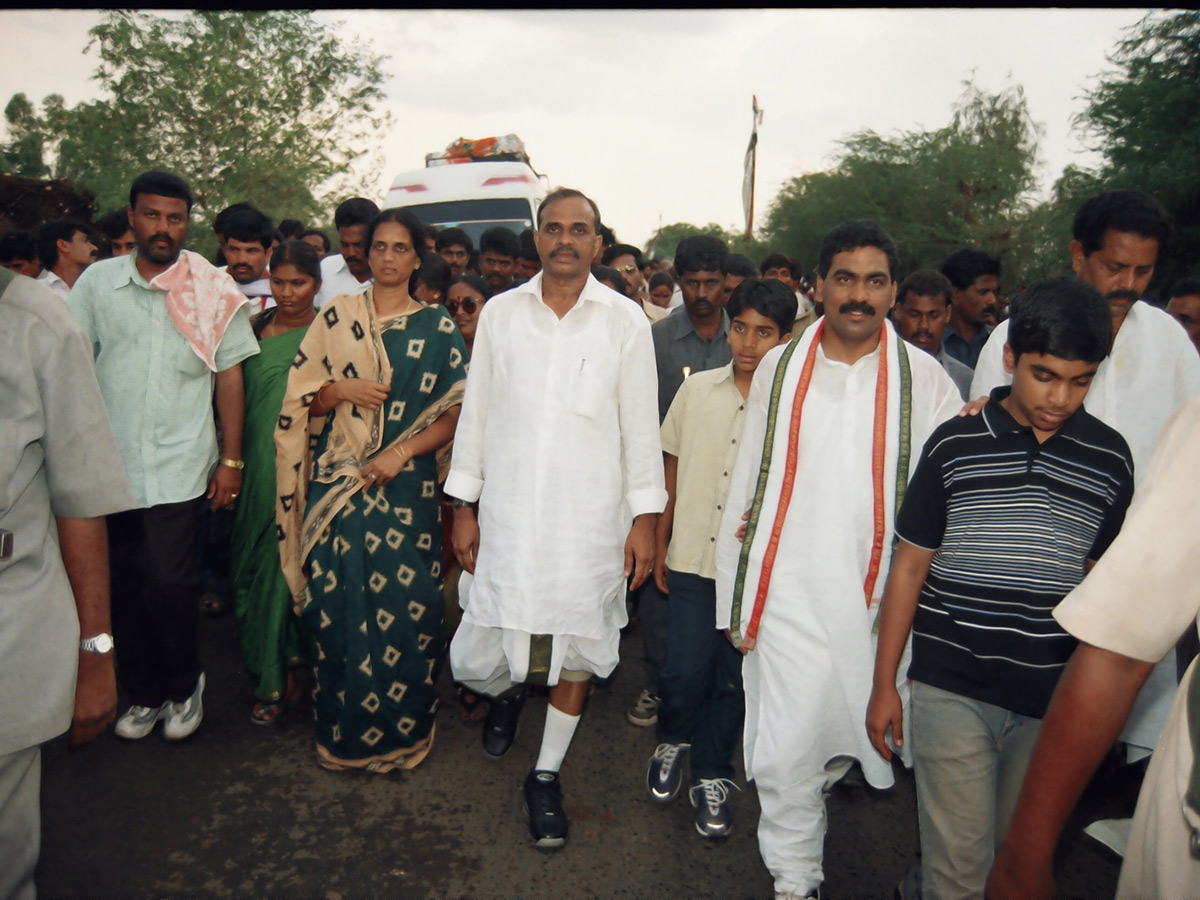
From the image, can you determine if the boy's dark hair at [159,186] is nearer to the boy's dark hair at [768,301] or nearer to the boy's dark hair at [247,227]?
the boy's dark hair at [247,227]

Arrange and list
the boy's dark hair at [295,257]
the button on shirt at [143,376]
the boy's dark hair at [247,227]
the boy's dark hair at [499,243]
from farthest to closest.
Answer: the boy's dark hair at [499,243]
the boy's dark hair at [247,227]
the boy's dark hair at [295,257]
the button on shirt at [143,376]

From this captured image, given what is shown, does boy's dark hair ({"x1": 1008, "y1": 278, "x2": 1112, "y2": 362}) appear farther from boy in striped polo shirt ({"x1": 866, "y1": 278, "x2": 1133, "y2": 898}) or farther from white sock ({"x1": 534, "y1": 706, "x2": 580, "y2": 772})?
white sock ({"x1": 534, "y1": 706, "x2": 580, "y2": 772})

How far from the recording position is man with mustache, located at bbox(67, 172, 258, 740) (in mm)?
3418

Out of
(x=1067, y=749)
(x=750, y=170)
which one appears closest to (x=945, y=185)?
(x=750, y=170)

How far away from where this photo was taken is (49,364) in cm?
183

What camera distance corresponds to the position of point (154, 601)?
11.4 feet

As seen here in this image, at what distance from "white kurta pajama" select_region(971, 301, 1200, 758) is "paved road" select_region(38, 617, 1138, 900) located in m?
1.17

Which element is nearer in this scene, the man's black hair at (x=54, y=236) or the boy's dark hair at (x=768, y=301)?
the boy's dark hair at (x=768, y=301)

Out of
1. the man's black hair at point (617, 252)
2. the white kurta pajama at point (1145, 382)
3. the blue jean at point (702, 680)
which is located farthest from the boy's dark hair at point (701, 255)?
the man's black hair at point (617, 252)

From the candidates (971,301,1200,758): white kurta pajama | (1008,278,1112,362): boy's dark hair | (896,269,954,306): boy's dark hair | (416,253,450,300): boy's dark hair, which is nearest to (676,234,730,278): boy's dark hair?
(896,269,954,306): boy's dark hair

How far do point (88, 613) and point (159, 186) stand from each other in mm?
2274

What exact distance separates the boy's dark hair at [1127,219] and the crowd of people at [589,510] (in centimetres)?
2

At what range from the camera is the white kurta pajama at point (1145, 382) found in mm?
2918

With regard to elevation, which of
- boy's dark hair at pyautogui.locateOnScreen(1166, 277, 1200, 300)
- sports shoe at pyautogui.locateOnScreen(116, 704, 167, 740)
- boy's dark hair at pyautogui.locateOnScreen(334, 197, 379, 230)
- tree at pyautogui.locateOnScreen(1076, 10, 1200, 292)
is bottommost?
sports shoe at pyautogui.locateOnScreen(116, 704, 167, 740)
